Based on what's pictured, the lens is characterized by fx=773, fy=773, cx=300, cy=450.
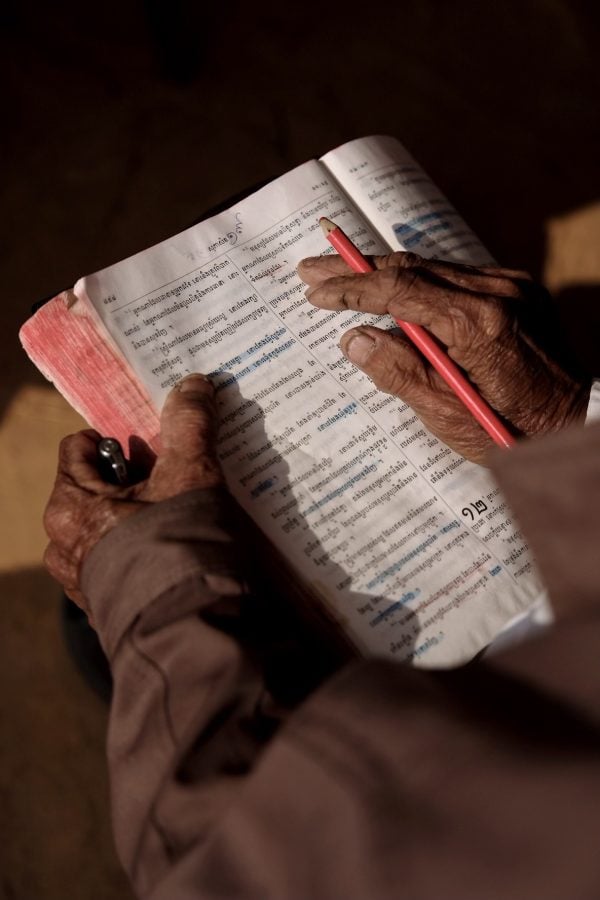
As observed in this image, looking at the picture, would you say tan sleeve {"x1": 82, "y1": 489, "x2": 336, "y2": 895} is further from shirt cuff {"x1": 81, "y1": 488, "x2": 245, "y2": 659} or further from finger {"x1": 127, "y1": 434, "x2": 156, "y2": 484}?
finger {"x1": 127, "y1": 434, "x2": 156, "y2": 484}

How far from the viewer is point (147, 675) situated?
0.58 metres

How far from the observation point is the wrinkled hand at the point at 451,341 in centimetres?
75

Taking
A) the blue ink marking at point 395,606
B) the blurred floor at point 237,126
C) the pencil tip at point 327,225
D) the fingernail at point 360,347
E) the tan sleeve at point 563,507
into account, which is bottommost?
the blue ink marking at point 395,606

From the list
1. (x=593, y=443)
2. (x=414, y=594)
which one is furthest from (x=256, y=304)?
(x=593, y=443)

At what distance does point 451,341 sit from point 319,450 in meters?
0.17

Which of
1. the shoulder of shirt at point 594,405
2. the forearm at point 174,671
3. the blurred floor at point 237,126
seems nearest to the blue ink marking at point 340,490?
the forearm at point 174,671

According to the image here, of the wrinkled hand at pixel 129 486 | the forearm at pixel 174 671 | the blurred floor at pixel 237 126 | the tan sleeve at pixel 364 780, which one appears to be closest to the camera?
the tan sleeve at pixel 364 780

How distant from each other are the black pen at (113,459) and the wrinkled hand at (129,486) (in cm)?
1

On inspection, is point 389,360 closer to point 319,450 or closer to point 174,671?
point 319,450

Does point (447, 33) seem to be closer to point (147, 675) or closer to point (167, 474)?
point (167, 474)

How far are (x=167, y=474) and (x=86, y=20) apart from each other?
1.44 m

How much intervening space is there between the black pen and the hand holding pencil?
9.5 inches

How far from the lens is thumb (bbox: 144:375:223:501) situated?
0.67 metres

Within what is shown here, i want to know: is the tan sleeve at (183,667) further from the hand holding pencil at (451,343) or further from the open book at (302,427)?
the hand holding pencil at (451,343)
